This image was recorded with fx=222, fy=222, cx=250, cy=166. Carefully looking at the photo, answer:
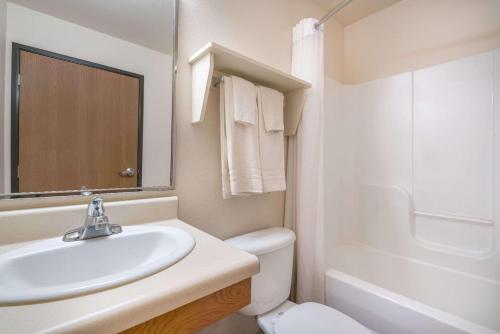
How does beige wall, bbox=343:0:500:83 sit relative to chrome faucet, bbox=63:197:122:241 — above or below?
above

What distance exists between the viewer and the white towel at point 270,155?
46.3 inches

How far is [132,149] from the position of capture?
890mm

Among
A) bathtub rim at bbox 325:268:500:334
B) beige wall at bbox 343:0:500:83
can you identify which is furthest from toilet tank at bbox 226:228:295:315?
beige wall at bbox 343:0:500:83

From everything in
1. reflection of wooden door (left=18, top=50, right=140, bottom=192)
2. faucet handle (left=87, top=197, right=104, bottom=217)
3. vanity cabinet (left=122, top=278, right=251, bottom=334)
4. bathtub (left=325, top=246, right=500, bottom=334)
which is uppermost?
reflection of wooden door (left=18, top=50, right=140, bottom=192)

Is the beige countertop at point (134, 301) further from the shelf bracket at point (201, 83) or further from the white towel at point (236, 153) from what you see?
the shelf bracket at point (201, 83)

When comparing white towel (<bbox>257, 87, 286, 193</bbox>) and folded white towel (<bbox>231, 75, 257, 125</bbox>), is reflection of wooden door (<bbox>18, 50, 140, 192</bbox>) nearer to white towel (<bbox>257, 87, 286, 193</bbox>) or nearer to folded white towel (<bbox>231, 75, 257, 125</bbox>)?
folded white towel (<bbox>231, 75, 257, 125</bbox>)

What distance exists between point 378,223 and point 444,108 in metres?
0.95

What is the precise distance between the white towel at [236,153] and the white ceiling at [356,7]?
4.34ft

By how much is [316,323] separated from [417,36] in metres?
2.04

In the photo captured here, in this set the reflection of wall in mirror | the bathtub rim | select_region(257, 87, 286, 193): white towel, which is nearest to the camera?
the reflection of wall in mirror

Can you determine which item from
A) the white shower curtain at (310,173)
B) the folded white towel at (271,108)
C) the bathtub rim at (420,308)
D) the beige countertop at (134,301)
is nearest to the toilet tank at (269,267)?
the white shower curtain at (310,173)

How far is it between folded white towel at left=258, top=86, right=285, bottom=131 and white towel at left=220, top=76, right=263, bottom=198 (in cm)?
10

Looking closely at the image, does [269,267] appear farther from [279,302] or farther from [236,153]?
[236,153]

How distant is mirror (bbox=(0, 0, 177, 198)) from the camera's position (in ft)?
2.24
